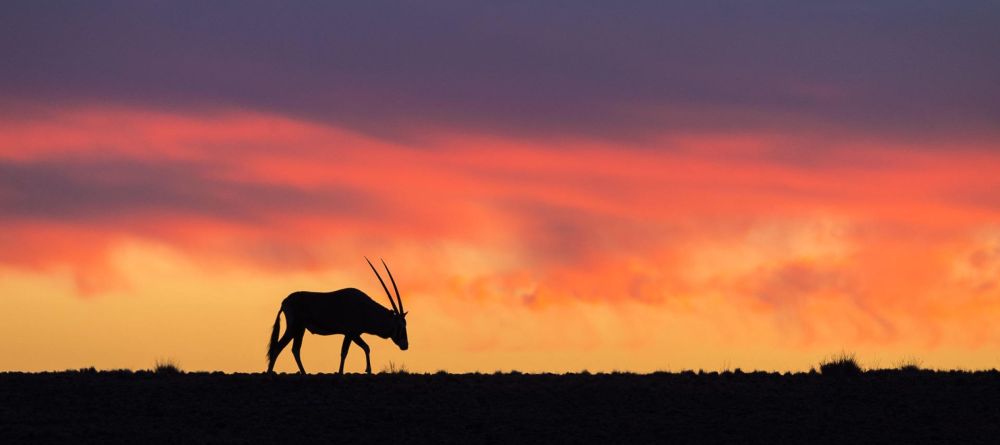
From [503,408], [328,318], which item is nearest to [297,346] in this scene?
[328,318]

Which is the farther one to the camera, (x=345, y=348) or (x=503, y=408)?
(x=345, y=348)

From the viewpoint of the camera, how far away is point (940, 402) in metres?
29.0

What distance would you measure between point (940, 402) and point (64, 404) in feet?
52.1

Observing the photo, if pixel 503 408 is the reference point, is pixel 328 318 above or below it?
above

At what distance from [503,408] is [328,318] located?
37.9ft

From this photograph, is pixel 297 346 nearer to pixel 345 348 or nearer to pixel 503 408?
pixel 345 348

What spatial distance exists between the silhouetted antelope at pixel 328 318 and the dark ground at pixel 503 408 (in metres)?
6.92

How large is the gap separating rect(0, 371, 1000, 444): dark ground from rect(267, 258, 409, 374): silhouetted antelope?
22.7ft

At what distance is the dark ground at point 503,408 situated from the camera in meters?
26.6

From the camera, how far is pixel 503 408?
1118 inches

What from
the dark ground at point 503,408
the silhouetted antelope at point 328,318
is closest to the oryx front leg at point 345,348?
the silhouetted antelope at point 328,318

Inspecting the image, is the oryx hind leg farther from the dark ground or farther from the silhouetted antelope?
the dark ground

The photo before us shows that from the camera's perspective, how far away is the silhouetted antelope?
3850 cm

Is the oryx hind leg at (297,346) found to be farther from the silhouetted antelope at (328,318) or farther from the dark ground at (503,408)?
the dark ground at (503,408)
